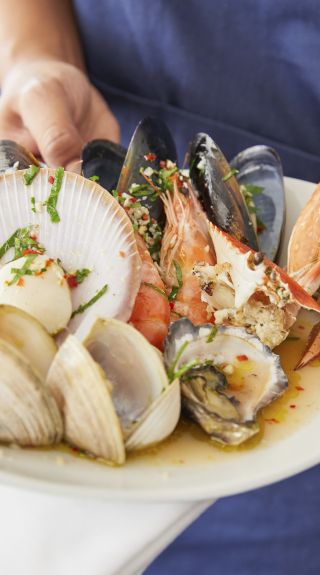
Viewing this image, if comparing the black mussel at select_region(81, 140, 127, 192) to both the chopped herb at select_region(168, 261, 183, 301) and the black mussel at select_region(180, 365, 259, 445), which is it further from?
the black mussel at select_region(180, 365, 259, 445)

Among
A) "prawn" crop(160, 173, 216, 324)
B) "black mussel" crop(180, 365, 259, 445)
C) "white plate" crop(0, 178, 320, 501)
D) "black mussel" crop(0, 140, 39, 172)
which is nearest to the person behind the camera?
"white plate" crop(0, 178, 320, 501)

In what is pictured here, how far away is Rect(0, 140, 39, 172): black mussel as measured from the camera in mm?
1233

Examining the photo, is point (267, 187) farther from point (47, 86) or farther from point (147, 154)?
point (47, 86)

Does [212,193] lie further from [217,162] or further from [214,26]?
[214,26]

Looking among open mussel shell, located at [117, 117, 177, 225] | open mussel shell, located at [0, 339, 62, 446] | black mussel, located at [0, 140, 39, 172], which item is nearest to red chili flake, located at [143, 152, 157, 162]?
open mussel shell, located at [117, 117, 177, 225]

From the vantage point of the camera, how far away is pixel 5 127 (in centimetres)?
179

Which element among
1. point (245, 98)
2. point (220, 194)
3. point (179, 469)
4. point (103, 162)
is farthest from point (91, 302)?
point (245, 98)

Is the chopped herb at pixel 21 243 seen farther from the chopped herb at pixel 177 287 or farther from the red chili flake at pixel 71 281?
the chopped herb at pixel 177 287

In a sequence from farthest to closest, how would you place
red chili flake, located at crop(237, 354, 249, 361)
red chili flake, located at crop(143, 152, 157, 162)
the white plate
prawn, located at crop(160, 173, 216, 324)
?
red chili flake, located at crop(143, 152, 157, 162)
prawn, located at crop(160, 173, 216, 324)
red chili flake, located at crop(237, 354, 249, 361)
the white plate

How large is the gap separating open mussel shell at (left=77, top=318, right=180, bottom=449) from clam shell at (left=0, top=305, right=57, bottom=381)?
5 cm

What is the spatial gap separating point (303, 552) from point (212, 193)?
925mm

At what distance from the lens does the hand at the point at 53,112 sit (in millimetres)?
1636

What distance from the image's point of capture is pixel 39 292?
95cm

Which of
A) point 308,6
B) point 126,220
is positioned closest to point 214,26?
point 308,6
